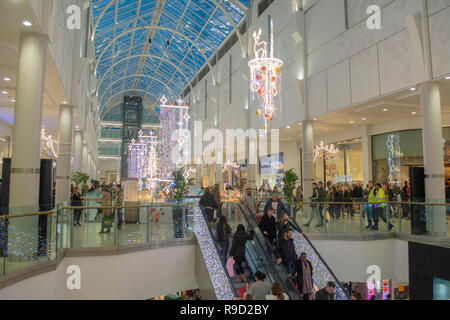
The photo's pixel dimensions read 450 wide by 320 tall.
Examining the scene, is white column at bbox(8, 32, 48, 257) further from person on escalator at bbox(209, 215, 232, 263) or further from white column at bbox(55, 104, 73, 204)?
white column at bbox(55, 104, 73, 204)

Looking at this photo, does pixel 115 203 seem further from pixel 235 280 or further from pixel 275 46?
pixel 275 46

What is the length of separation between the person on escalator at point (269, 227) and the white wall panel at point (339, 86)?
283 inches

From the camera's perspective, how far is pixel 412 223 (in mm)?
8781

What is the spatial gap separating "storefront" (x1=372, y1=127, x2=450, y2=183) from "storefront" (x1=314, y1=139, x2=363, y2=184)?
53.0 inches

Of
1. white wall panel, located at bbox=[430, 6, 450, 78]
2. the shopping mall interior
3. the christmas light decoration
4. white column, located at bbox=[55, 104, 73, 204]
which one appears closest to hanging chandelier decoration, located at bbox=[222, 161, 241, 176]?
the shopping mall interior

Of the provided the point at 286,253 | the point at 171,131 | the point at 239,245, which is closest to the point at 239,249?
the point at 239,245

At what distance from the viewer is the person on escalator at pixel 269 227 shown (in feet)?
24.4

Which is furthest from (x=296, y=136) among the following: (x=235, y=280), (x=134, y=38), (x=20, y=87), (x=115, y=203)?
(x=134, y=38)

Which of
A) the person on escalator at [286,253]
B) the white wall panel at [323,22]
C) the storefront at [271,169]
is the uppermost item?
the white wall panel at [323,22]

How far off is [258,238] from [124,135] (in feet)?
151

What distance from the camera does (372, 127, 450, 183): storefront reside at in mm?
14672

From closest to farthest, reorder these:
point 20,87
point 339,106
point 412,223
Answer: point 20,87, point 412,223, point 339,106

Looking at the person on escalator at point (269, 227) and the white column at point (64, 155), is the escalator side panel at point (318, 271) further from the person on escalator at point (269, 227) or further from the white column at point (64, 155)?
the white column at point (64, 155)

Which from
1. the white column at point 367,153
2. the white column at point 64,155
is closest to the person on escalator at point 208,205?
the white column at point 64,155
